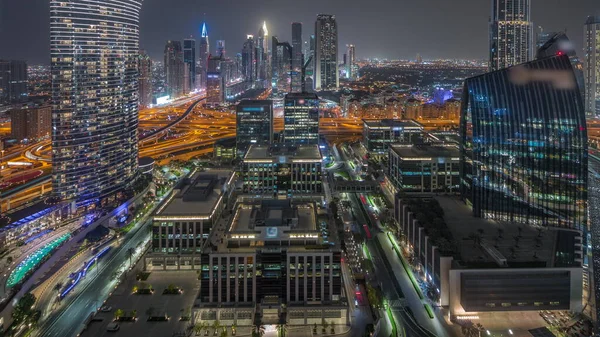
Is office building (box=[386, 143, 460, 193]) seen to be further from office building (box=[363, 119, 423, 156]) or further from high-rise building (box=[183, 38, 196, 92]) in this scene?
high-rise building (box=[183, 38, 196, 92])

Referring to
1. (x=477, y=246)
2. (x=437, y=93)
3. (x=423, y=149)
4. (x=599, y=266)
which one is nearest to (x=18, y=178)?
(x=423, y=149)

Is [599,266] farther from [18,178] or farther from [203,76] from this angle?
[203,76]

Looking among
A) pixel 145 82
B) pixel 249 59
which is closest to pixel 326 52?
pixel 249 59

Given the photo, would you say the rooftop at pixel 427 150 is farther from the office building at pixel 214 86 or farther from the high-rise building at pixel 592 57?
the office building at pixel 214 86

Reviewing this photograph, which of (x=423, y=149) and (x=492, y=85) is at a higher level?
(x=492, y=85)

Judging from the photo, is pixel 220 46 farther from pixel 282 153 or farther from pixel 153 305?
pixel 153 305

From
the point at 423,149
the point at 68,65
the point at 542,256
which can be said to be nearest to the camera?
the point at 542,256
